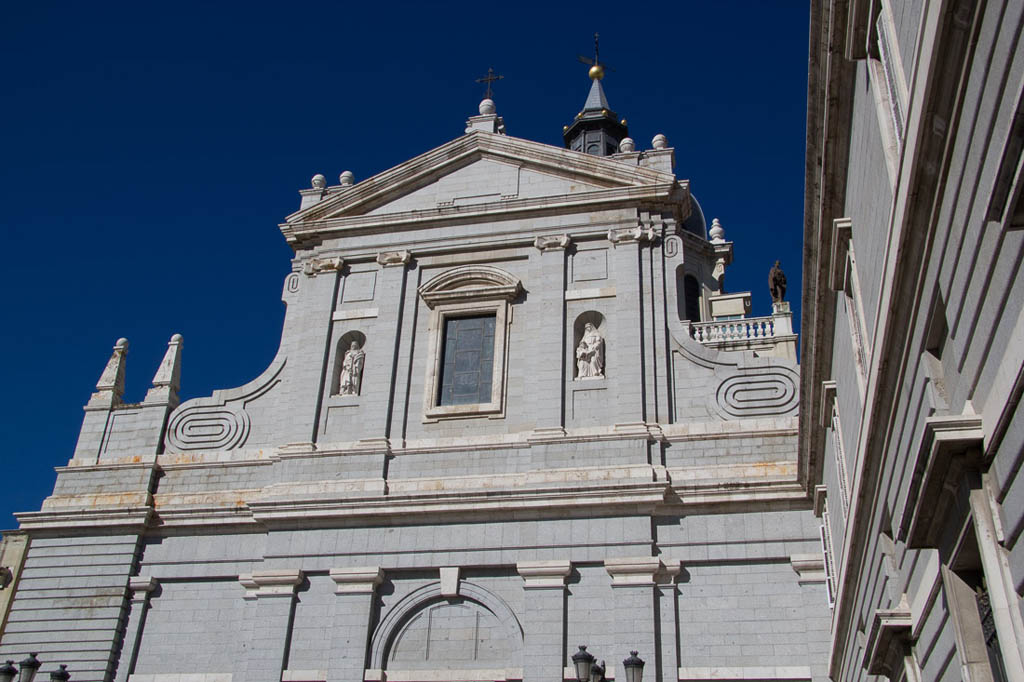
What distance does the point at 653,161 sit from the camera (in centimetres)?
2091

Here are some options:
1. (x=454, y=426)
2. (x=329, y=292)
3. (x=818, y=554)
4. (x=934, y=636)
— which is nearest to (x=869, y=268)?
(x=934, y=636)

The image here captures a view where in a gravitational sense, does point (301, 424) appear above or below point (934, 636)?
above

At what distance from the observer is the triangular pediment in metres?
21.0

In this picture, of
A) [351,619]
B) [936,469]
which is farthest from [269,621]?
[936,469]

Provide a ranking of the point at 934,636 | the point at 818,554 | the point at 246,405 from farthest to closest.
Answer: the point at 246,405 < the point at 818,554 < the point at 934,636

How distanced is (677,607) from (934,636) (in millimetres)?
8740

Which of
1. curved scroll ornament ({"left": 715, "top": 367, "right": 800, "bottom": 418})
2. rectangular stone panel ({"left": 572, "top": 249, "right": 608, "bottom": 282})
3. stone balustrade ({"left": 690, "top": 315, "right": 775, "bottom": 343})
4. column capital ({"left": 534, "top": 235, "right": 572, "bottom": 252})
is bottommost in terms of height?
curved scroll ornament ({"left": 715, "top": 367, "right": 800, "bottom": 418})

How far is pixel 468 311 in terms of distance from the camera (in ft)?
64.8

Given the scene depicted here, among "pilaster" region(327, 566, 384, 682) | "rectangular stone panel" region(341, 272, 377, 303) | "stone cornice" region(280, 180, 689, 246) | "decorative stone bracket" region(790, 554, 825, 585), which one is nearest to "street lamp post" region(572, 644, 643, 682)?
"decorative stone bracket" region(790, 554, 825, 585)

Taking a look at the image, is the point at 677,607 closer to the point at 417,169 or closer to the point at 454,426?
the point at 454,426

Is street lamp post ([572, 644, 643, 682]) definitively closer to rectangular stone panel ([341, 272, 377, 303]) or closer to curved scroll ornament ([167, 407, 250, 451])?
curved scroll ornament ([167, 407, 250, 451])

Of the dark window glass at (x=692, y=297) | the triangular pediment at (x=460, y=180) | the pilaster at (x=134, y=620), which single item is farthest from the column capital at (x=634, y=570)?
the dark window glass at (x=692, y=297)

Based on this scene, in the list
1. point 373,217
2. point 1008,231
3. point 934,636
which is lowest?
point 934,636

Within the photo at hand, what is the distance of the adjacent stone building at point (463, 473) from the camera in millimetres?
16062
